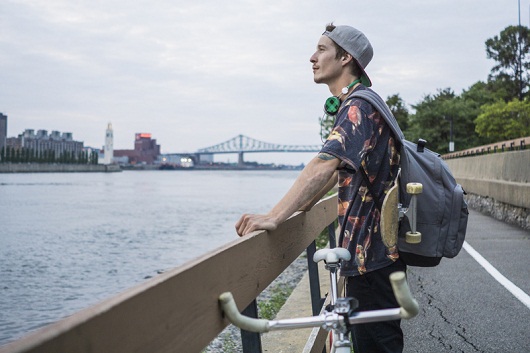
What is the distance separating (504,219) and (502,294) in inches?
358

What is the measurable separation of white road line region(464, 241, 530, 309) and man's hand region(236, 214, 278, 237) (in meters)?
4.55

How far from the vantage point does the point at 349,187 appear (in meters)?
3.09

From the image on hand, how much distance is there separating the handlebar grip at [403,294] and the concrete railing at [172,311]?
61cm

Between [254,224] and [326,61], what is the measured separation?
801 mm

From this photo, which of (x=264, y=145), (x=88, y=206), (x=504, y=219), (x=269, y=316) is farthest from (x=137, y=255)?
(x=264, y=145)

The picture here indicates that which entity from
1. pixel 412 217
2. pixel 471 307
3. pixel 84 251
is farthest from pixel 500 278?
pixel 84 251

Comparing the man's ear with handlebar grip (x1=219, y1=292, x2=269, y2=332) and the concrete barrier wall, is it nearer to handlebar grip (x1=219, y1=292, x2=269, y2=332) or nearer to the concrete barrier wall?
handlebar grip (x1=219, y1=292, x2=269, y2=332)

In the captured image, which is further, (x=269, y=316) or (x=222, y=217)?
(x=222, y=217)

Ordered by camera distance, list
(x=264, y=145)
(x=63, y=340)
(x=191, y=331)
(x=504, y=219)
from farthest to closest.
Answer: (x=264, y=145)
(x=504, y=219)
(x=191, y=331)
(x=63, y=340)

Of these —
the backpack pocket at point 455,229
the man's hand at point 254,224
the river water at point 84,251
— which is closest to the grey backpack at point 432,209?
the backpack pocket at point 455,229

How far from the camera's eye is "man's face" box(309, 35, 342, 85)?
319cm

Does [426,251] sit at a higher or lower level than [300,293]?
higher

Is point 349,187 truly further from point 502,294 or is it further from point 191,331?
point 502,294

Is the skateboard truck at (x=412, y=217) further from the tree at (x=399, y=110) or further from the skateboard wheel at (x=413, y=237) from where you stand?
the tree at (x=399, y=110)
